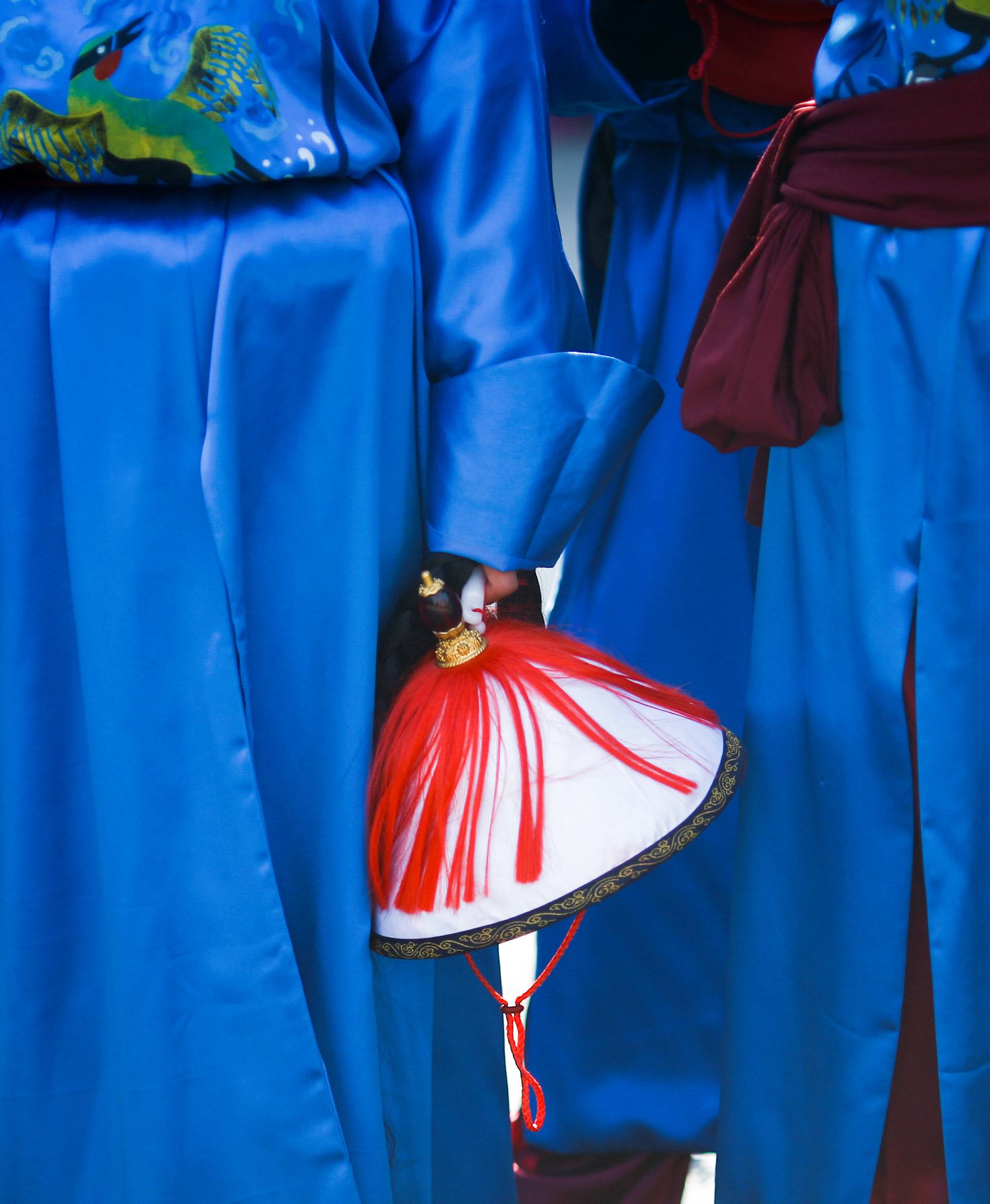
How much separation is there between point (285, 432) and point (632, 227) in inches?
24.5

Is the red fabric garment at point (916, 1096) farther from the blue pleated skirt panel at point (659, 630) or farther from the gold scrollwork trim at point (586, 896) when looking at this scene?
the blue pleated skirt panel at point (659, 630)

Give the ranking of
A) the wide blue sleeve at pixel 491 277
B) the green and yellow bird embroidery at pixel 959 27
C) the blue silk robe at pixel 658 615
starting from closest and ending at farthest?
the green and yellow bird embroidery at pixel 959 27, the wide blue sleeve at pixel 491 277, the blue silk robe at pixel 658 615

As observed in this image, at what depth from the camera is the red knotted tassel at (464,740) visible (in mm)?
952

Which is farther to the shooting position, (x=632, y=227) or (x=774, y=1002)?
(x=632, y=227)

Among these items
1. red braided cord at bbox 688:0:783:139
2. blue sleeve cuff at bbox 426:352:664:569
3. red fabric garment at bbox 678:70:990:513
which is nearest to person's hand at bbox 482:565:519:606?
blue sleeve cuff at bbox 426:352:664:569

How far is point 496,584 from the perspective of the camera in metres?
1.05

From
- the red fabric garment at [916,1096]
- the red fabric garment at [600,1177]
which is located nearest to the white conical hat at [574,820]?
the red fabric garment at [916,1096]

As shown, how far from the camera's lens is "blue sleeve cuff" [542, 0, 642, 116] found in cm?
121

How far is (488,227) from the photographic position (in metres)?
1.00

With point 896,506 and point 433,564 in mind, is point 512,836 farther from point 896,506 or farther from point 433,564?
point 896,506

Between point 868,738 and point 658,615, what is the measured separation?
1.46 feet

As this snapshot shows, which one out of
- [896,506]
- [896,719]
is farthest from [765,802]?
[896,506]

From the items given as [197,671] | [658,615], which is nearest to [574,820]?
[197,671]

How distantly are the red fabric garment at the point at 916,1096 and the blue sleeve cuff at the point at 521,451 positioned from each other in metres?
0.37
